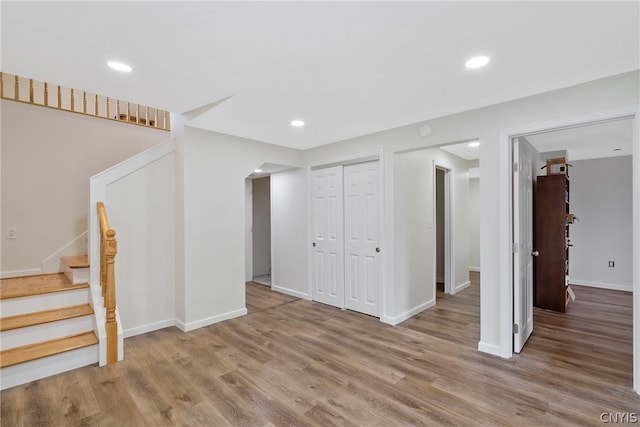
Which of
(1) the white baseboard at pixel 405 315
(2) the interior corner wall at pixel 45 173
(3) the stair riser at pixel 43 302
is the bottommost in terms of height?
(1) the white baseboard at pixel 405 315

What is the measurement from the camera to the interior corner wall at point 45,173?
357 centimetres

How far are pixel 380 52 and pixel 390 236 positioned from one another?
7.32ft

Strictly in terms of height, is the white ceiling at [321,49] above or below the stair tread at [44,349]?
above

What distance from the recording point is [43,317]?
2754 millimetres

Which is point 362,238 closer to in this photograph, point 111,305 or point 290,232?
point 290,232

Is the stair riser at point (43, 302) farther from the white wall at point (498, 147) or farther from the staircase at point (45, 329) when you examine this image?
the white wall at point (498, 147)

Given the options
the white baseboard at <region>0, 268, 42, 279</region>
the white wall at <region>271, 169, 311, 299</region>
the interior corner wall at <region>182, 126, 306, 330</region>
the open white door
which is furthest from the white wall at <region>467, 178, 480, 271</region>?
the white baseboard at <region>0, 268, 42, 279</region>

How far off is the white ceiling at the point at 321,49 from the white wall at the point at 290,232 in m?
2.09

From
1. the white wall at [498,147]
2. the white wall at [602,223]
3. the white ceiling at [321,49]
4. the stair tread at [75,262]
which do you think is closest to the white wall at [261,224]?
the stair tread at [75,262]

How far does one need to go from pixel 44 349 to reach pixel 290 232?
3.19 m

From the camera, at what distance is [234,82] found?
96.0 inches

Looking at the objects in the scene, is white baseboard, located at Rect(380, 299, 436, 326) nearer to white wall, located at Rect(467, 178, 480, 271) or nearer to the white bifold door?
the white bifold door

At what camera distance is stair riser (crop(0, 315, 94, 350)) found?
8.28 ft

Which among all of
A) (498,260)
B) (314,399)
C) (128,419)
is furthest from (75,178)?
(498,260)
